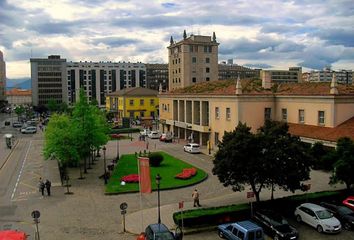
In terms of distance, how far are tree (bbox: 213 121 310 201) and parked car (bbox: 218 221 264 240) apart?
429 cm

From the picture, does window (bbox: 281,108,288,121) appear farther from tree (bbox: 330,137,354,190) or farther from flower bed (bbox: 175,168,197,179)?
tree (bbox: 330,137,354,190)

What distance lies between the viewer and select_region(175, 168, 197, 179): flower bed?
125ft

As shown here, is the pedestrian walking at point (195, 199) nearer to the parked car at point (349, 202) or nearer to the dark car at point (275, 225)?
the dark car at point (275, 225)

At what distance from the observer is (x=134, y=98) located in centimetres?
10756

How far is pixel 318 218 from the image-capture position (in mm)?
24109

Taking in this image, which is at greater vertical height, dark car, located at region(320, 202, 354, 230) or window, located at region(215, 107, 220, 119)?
window, located at region(215, 107, 220, 119)

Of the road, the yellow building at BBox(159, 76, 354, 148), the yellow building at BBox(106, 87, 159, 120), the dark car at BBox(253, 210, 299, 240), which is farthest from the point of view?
the yellow building at BBox(106, 87, 159, 120)

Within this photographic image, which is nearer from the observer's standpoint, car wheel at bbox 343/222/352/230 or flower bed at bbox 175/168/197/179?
car wheel at bbox 343/222/352/230

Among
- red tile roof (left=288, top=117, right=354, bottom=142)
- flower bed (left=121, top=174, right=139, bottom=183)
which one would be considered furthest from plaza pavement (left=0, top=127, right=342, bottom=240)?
red tile roof (left=288, top=117, right=354, bottom=142)

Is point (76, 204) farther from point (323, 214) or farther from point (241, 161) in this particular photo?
point (323, 214)

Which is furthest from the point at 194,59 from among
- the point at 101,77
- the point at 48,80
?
the point at 48,80

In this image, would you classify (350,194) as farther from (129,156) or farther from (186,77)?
(186,77)

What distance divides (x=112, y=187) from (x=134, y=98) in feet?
241

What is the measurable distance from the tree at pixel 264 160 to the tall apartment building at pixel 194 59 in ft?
272
